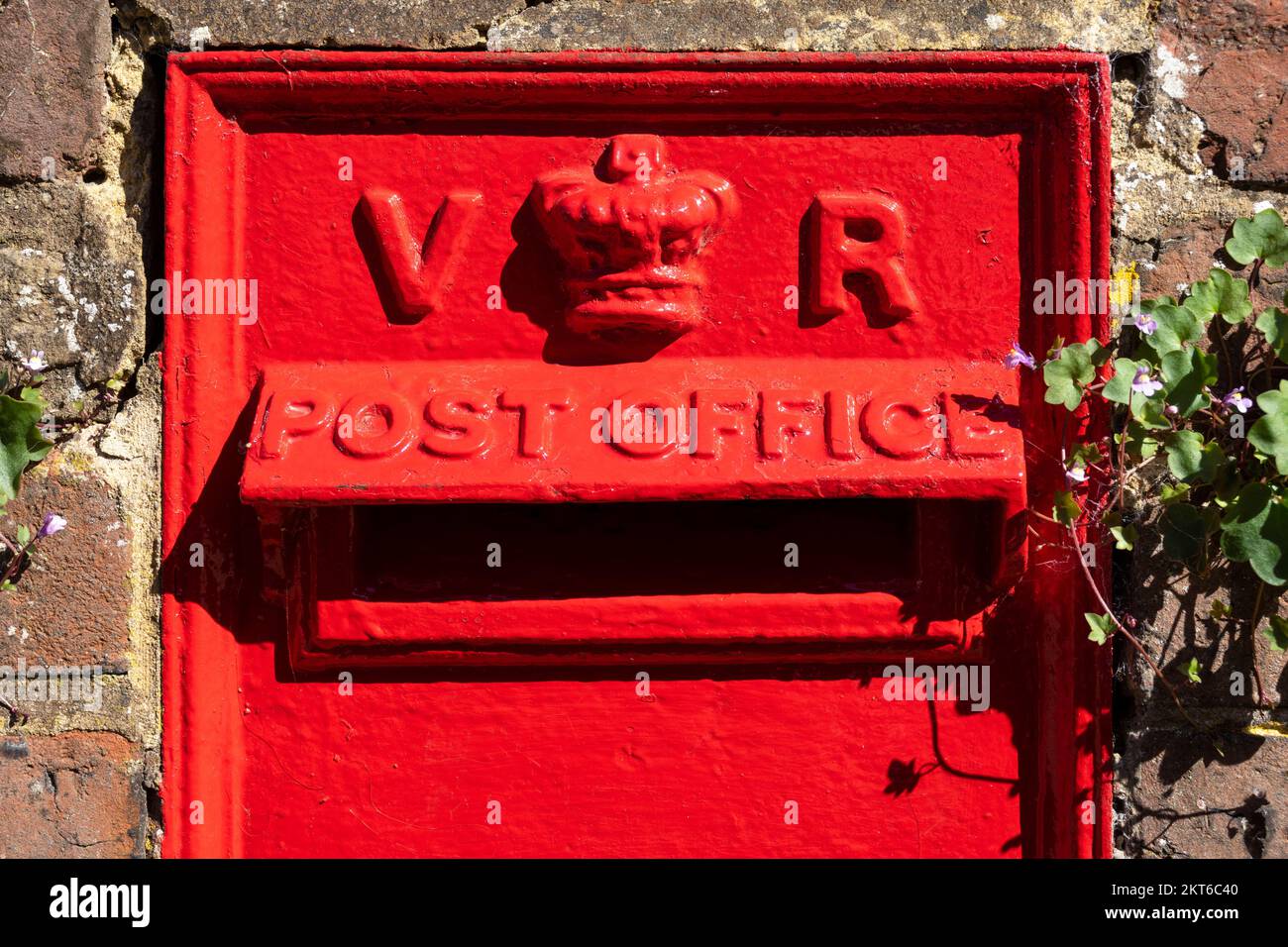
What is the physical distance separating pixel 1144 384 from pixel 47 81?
5.79 ft

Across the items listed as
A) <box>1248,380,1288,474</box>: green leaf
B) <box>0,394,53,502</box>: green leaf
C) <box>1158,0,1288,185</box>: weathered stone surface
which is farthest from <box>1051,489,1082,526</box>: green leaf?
<box>0,394,53,502</box>: green leaf

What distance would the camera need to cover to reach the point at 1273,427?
58.7 inches

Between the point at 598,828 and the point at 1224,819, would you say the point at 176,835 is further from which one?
the point at 1224,819

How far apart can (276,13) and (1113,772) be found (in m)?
1.82

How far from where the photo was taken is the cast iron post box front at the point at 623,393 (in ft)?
5.44

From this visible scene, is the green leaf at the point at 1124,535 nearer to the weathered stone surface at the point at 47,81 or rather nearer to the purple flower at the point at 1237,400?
the purple flower at the point at 1237,400

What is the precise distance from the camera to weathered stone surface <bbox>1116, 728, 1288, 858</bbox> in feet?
5.48

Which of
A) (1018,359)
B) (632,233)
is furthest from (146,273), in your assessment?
(1018,359)

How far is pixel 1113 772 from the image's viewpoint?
169 centimetres

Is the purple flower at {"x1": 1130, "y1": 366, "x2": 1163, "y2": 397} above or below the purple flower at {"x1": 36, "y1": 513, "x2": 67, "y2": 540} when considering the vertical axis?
above

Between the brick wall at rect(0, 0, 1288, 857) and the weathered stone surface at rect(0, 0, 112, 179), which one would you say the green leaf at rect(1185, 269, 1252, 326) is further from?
the weathered stone surface at rect(0, 0, 112, 179)

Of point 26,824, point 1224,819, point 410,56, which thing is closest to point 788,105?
point 410,56

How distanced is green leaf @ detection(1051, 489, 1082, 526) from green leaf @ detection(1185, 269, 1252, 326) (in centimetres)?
34

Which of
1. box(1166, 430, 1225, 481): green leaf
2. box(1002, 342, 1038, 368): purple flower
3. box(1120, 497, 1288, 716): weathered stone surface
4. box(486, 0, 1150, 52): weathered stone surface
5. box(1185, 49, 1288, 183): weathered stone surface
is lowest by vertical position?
box(1120, 497, 1288, 716): weathered stone surface
